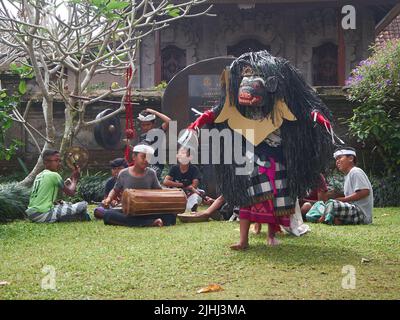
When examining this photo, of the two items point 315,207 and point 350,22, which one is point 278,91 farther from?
point 350,22

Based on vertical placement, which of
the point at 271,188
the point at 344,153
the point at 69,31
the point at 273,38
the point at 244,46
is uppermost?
the point at 273,38

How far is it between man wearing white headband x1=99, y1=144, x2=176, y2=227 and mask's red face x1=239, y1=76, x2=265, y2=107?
250 cm

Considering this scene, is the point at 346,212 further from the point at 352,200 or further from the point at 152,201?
the point at 152,201

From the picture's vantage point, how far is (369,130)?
409 inches

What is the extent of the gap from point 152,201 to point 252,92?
2.48 metres

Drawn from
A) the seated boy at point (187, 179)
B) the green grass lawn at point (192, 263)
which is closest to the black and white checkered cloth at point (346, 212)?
the green grass lawn at point (192, 263)

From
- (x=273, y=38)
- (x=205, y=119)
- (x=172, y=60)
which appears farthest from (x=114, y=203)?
(x=273, y=38)

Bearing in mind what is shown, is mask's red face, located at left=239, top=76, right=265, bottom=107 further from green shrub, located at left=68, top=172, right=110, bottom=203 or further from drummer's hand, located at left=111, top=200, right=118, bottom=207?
green shrub, located at left=68, top=172, right=110, bottom=203

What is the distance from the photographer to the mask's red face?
5453 mm

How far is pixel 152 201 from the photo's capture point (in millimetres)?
7457

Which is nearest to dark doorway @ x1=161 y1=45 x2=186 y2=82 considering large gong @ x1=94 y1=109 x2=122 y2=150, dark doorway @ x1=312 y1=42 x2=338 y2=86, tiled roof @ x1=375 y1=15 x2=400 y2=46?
dark doorway @ x1=312 y1=42 x2=338 y2=86

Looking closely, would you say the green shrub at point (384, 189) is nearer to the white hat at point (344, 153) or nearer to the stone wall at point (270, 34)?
the white hat at point (344, 153)

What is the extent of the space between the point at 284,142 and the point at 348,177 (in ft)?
6.83
